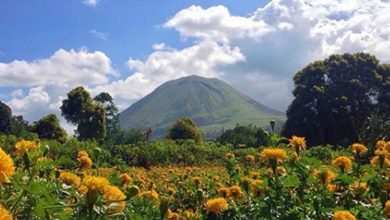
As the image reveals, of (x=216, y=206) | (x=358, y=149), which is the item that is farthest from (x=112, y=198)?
(x=358, y=149)

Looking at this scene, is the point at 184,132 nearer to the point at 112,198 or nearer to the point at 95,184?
the point at 112,198

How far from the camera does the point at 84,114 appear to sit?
40688 mm

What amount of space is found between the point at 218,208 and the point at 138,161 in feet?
Answer: 48.0

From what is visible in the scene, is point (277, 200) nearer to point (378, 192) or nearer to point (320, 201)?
point (320, 201)

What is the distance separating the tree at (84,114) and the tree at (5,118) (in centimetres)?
481

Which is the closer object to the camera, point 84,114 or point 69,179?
point 69,179

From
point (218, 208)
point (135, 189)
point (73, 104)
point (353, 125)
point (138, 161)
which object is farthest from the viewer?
point (73, 104)

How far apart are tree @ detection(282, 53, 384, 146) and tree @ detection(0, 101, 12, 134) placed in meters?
22.1

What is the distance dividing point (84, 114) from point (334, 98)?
18.1 metres

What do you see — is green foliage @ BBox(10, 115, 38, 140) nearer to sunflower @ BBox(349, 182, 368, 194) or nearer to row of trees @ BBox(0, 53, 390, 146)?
row of trees @ BBox(0, 53, 390, 146)

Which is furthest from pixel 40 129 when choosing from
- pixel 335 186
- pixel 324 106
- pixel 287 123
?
pixel 335 186

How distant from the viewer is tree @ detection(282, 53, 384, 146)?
1267 inches

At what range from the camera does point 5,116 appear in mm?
43781

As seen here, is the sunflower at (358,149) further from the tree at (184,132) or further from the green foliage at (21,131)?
the tree at (184,132)
